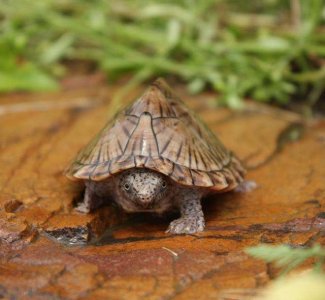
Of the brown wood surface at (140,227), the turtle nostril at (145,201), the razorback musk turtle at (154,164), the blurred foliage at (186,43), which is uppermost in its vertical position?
the blurred foliage at (186,43)

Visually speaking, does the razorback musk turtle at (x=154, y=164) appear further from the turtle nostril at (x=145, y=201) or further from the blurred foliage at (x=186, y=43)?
the blurred foliage at (x=186, y=43)

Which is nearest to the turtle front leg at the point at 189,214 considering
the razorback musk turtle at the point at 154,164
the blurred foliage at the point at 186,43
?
the razorback musk turtle at the point at 154,164

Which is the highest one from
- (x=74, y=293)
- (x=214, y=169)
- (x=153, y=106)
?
(x=153, y=106)

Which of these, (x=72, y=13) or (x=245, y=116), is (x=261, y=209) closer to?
(x=245, y=116)

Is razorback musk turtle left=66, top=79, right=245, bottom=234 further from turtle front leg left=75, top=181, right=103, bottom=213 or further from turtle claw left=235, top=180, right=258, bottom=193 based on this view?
turtle claw left=235, top=180, right=258, bottom=193

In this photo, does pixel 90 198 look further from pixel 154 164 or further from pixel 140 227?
pixel 154 164

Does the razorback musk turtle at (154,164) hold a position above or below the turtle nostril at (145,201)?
above

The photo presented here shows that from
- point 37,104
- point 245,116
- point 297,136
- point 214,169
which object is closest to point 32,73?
point 37,104

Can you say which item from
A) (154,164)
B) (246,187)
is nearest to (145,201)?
(154,164)
